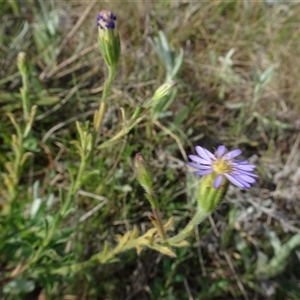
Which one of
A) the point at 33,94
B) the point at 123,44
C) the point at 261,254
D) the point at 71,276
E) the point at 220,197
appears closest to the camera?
the point at 220,197

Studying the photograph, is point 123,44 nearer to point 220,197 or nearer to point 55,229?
point 55,229

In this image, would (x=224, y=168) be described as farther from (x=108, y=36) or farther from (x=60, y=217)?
(x=60, y=217)

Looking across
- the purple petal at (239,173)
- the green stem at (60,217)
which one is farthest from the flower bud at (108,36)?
the purple petal at (239,173)

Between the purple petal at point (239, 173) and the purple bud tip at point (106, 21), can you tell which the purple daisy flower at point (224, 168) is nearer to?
the purple petal at point (239, 173)

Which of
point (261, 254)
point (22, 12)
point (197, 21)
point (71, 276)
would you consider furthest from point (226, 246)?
point (22, 12)

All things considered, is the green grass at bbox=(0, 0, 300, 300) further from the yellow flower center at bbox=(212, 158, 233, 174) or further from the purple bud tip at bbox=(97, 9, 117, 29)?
the yellow flower center at bbox=(212, 158, 233, 174)

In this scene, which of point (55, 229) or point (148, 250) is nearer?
point (55, 229)

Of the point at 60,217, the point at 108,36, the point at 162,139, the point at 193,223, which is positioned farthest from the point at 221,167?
the point at 162,139
